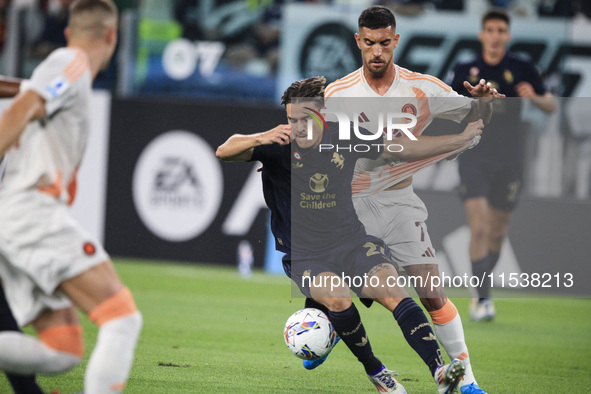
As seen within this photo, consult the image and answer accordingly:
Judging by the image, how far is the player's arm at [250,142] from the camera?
4660mm

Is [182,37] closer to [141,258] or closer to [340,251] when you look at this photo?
[141,258]

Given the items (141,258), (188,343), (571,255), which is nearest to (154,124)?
(141,258)

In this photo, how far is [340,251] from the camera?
507cm

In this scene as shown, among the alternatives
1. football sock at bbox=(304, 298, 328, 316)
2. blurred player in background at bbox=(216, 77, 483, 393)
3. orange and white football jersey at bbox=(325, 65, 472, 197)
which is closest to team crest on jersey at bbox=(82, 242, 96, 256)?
blurred player in background at bbox=(216, 77, 483, 393)

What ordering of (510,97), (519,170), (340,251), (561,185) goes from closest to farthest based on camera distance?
1. (340,251)
2. (510,97)
3. (519,170)
4. (561,185)

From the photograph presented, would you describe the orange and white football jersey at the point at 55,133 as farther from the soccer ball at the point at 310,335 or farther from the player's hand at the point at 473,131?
the player's hand at the point at 473,131

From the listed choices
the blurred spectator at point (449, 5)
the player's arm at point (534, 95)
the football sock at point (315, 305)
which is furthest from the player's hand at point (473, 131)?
the blurred spectator at point (449, 5)

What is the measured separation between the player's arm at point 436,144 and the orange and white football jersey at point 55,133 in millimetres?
2138

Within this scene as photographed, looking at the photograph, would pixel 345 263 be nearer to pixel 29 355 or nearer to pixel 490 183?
pixel 29 355

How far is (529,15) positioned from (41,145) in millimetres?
10346

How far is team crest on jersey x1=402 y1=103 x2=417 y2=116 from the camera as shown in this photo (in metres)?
5.54

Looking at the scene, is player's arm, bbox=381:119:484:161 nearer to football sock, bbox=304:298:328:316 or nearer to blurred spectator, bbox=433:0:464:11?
football sock, bbox=304:298:328:316

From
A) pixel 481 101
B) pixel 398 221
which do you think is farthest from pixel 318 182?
pixel 481 101

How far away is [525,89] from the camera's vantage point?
8.66m
